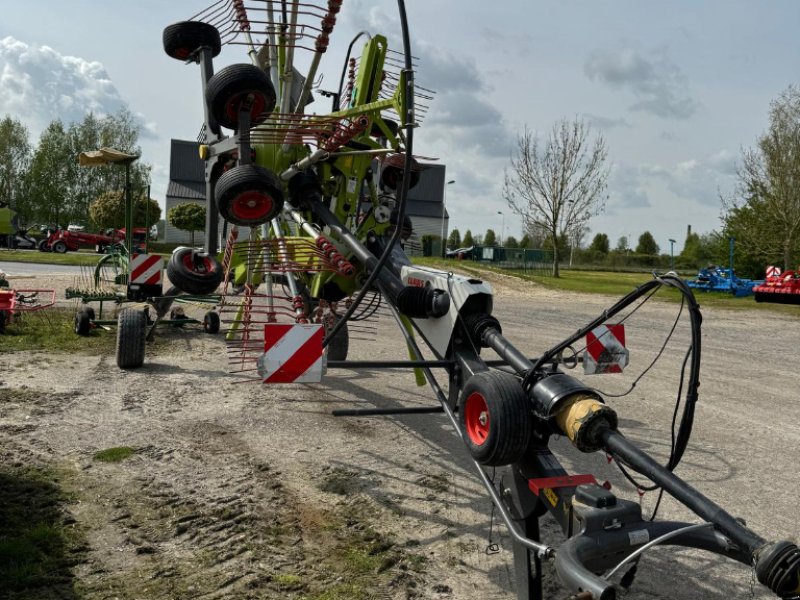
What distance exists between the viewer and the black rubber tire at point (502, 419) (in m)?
3.14

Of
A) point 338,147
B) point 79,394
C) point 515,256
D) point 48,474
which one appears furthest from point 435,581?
point 515,256

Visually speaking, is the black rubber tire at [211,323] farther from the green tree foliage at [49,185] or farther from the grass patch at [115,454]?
the green tree foliage at [49,185]

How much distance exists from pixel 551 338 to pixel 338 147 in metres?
8.21

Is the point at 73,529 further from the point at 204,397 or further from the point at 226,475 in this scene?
the point at 204,397

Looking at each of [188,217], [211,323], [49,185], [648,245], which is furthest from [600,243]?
[211,323]

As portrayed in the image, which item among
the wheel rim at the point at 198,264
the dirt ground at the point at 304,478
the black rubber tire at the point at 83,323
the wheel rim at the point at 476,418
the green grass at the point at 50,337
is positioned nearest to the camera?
the wheel rim at the point at 476,418

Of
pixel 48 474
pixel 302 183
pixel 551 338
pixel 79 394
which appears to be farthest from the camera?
pixel 551 338

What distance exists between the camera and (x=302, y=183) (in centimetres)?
606

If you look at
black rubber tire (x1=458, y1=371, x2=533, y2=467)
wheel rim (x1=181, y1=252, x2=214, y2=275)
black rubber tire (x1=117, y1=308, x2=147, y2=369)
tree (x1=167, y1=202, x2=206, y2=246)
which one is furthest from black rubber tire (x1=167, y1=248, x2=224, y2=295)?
tree (x1=167, y1=202, x2=206, y2=246)

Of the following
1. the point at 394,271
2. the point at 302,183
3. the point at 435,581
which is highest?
the point at 302,183

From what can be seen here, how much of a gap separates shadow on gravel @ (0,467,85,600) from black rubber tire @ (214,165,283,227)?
214cm

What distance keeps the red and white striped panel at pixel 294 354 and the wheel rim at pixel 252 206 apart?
45.1 inches

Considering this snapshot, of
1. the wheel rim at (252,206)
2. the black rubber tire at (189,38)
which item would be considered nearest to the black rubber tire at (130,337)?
the black rubber tire at (189,38)

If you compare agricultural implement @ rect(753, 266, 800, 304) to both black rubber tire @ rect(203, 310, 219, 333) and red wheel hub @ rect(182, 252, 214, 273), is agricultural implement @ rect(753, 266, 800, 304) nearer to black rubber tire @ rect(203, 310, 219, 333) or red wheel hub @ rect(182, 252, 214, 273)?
black rubber tire @ rect(203, 310, 219, 333)
